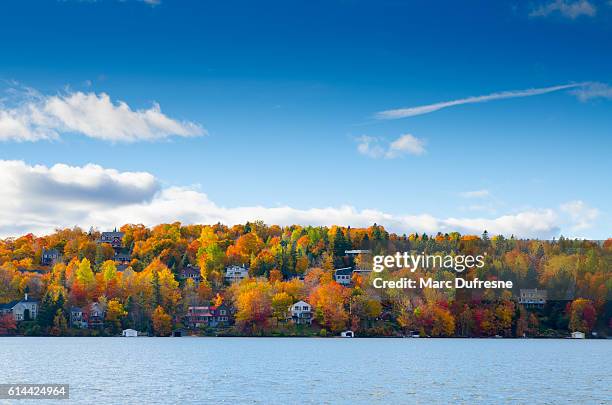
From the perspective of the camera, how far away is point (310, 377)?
5781 cm

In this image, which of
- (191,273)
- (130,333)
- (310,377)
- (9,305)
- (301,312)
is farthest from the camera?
(191,273)

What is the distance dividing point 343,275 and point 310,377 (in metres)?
130

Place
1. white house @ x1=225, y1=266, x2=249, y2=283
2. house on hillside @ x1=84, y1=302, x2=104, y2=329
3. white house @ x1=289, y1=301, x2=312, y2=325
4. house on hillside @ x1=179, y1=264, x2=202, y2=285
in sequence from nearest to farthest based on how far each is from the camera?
house on hillside @ x1=84, y1=302, x2=104, y2=329 → white house @ x1=289, y1=301, x2=312, y2=325 → house on hillside @ x1=179, y1=264, x2=202, y2=285 → white house @ x1=225, y1=266, x2=249, y2=283

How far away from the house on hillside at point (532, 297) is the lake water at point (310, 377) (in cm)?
7544

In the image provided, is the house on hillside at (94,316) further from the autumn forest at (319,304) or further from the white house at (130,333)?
the white house at (130,333)

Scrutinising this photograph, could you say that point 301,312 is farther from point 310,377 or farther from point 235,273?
point 310,377

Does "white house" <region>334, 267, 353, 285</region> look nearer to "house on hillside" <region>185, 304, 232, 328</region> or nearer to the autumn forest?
the autumn forest

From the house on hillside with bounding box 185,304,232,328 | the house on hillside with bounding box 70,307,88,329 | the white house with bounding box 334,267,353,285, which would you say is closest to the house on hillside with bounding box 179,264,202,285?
the white house with bounding box 334,267,353,285

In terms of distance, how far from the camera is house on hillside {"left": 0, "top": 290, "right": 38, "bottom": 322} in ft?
476

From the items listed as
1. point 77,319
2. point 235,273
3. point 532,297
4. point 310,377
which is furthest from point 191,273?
point 310,377

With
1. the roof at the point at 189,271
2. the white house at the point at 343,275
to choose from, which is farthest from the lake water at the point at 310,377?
the roof at the point at 189,271

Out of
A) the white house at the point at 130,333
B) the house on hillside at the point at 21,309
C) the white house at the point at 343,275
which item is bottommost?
the white house at the point at 130,333

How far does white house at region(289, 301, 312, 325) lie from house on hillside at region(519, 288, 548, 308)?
139ft

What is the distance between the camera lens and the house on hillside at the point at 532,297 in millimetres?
160875
